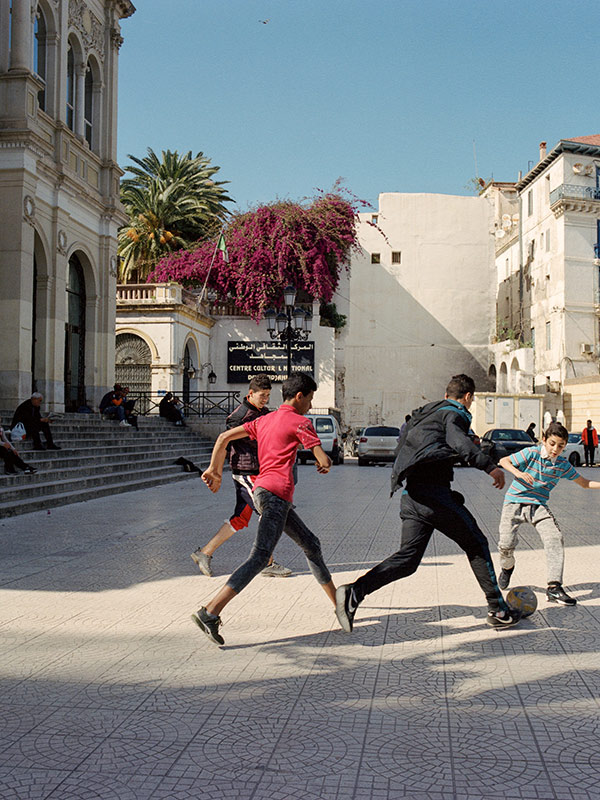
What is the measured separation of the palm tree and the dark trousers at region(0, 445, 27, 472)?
29.0 m

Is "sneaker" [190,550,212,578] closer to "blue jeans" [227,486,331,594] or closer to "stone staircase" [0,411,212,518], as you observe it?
"blue jeans" [227,486,331,594]

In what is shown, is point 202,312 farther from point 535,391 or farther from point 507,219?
point 507,219

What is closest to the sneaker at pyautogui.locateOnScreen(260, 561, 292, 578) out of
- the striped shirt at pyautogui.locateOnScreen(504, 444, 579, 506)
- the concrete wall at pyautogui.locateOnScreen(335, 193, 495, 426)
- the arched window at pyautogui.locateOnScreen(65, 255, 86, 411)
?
the striped shirt at pyautogui.locateOnScreen(504, 444, 579, 506)

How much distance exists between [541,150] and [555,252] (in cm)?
1060

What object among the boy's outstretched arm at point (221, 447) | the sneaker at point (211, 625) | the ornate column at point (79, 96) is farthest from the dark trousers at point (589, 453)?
the sneaker at point (211, 625)

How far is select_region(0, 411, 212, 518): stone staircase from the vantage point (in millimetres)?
12734

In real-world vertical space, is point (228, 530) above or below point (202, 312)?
below

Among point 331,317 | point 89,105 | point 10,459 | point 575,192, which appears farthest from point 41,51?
point 575,192

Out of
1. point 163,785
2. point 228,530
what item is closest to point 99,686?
point 163,785

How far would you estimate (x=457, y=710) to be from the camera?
3992 mm

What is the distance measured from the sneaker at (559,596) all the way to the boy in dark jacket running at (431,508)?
0.94 metres

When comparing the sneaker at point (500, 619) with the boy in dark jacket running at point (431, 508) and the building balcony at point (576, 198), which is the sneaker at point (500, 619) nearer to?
the boy in dark jacket running at point (431, 508)

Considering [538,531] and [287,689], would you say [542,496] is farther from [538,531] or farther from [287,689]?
[287,689]

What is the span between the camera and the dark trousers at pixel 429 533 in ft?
17.7
